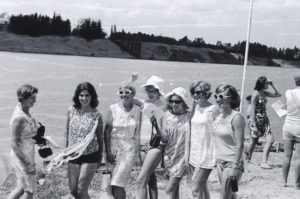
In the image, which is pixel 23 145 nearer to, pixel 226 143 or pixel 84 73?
pixel 226 143

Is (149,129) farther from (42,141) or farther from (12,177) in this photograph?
(12,177)

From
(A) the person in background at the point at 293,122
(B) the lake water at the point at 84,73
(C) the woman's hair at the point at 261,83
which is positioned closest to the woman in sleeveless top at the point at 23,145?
(A) the person in background at the point at 293,122

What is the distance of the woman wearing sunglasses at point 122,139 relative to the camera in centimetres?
488

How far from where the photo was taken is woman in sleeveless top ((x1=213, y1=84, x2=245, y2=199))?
4344 millimetres

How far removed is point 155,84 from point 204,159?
3.20ft

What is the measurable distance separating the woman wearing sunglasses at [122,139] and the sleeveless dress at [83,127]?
0.13 m

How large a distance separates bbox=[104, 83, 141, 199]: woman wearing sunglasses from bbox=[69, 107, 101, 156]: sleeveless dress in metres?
0.13

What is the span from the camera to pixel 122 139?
491cm

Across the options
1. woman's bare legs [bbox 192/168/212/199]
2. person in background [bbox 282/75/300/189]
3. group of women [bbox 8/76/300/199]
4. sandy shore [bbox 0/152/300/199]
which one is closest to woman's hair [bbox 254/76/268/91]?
person in background [bbox 282/75/300/189]

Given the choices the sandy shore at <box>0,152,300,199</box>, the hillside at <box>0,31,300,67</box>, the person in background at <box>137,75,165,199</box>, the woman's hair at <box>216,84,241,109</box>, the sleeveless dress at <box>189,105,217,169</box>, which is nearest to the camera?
the woman's hair at <box>216,84,241,109</box>

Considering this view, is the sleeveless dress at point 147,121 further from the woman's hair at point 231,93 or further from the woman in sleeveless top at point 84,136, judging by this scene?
the woman's hair at point 231,93

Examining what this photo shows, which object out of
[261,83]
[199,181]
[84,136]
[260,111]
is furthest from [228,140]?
[260,111]

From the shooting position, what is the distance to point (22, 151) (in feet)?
15.0

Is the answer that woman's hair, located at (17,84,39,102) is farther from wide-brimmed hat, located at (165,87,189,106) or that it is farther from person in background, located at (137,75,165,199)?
wide-brimmed hat, located at (165,87,189,106)
